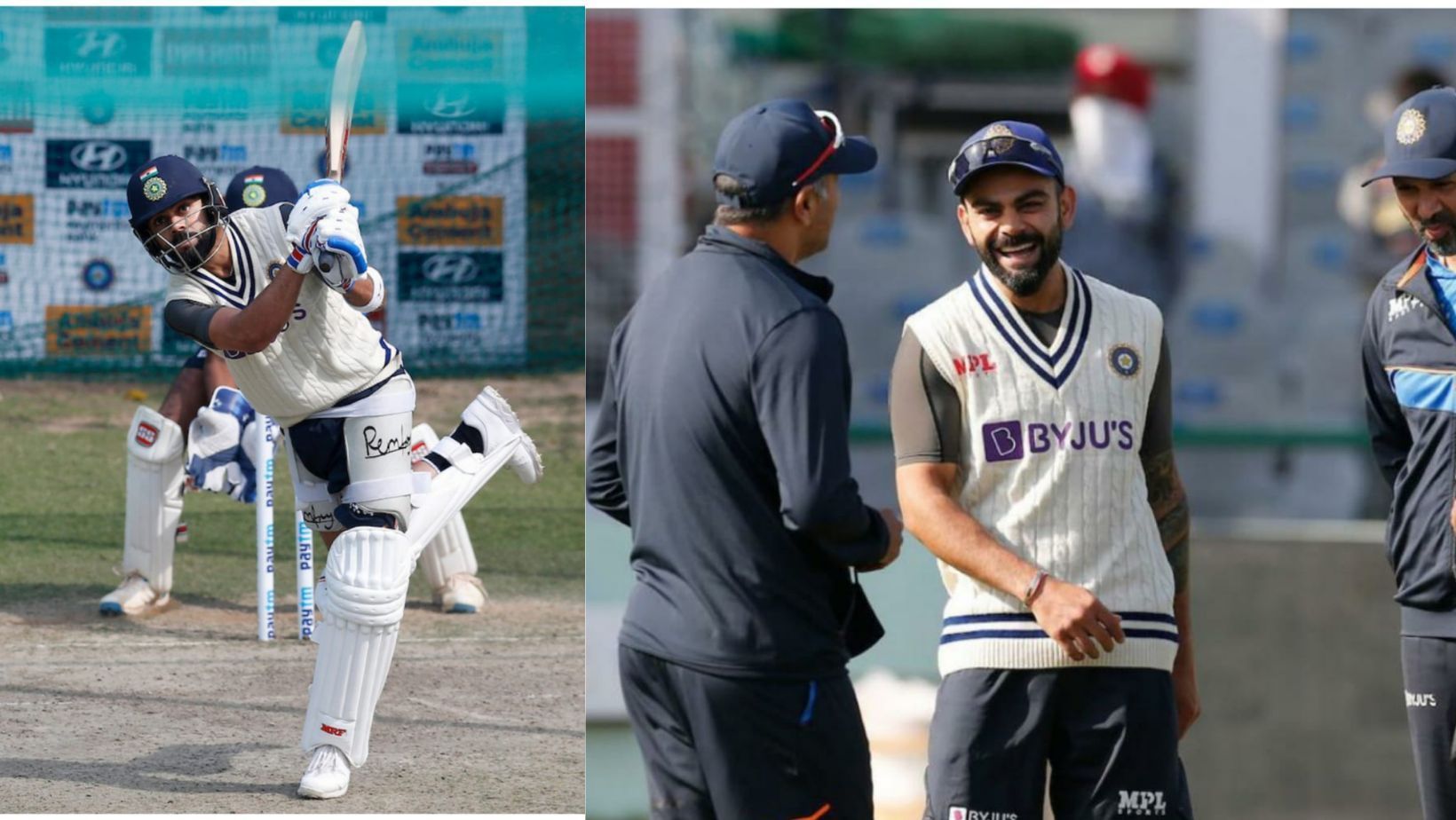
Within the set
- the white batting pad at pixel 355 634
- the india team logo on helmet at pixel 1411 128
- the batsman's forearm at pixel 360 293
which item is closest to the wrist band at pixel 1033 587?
the india team logo on helmet at pixel 1411 128

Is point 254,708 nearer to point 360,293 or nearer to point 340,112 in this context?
point 360,293

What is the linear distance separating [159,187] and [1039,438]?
9.14ft

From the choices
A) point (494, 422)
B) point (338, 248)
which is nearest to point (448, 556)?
point (494, 422)

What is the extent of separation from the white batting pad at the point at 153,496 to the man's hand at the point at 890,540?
184 inches

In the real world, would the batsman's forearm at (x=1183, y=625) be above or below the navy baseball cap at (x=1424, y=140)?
below

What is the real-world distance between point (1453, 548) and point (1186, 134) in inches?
240

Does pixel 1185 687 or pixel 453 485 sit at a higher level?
pixel 453 485

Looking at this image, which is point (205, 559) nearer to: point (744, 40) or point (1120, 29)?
point (744, 40)

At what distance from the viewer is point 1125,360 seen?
329 centimetres

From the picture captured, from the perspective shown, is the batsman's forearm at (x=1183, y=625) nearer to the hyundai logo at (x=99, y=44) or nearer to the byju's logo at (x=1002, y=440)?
the byju's logo at (x=1002, y=440)

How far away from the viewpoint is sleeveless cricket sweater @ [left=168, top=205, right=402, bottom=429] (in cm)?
525

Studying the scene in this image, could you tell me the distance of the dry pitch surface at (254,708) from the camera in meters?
5.30

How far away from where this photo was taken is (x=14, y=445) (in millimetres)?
9023

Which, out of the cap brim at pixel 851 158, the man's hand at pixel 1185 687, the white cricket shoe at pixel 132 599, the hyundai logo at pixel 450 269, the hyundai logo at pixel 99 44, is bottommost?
the white cricket shoe at pixel 132 599
